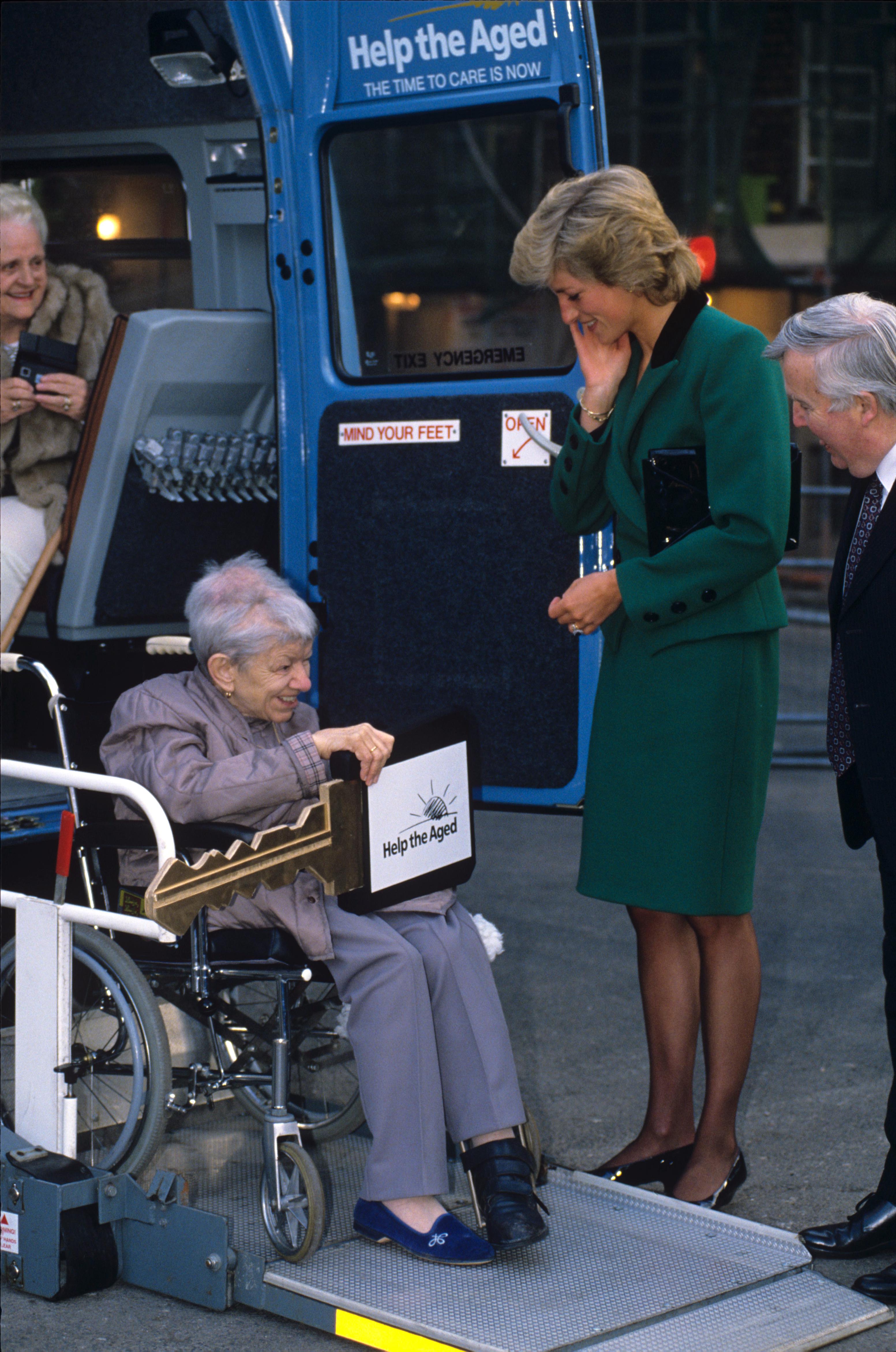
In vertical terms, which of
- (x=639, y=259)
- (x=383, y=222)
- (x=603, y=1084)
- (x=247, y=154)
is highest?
(x=383, y=222)

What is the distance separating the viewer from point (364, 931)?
3102mm

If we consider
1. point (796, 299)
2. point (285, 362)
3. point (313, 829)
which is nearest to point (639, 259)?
point (313, 829)

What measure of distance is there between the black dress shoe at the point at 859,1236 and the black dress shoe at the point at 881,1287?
4.8 inches

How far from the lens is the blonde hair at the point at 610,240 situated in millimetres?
3078

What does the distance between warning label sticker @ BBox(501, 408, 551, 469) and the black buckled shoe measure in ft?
5.68

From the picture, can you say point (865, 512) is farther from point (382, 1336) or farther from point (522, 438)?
point (382, 1336)

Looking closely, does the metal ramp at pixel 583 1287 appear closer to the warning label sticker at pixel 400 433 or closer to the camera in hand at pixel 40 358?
the warning label sticker at pixel 400 433

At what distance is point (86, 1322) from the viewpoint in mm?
2953

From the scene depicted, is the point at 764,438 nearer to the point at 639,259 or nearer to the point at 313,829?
the point at 639,259

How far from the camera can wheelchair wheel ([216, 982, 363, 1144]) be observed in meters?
3.31

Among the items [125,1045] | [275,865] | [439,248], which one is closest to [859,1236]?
[275,865]

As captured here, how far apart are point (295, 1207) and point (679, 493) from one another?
1.47m

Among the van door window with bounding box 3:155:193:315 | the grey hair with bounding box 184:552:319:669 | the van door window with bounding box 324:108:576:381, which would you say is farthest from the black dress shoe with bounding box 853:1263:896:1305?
the van door window with bounding box 3:155:193:315

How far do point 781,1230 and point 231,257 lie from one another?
3.23 metres
